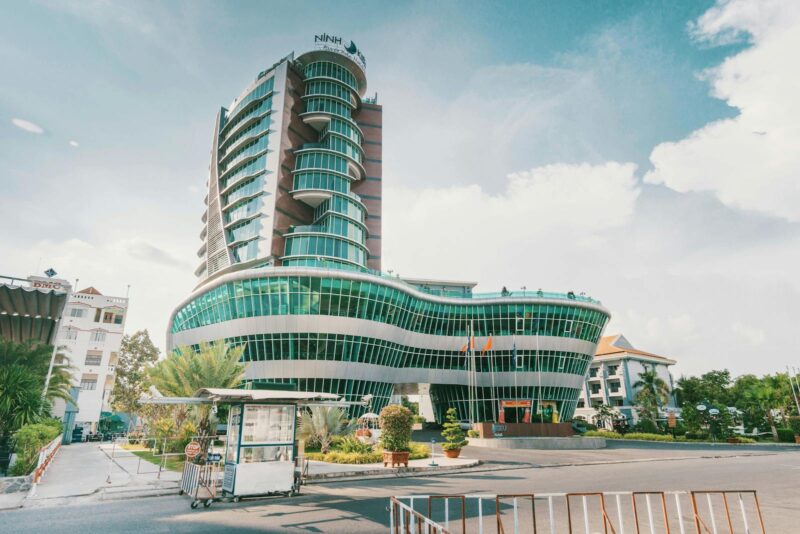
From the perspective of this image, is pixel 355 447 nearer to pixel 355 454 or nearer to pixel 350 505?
pixel 355 454

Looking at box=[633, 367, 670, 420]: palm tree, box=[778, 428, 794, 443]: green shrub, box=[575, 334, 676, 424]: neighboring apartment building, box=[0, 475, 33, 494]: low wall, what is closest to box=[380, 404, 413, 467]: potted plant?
box=[0, 475, 33, 494]: low wall

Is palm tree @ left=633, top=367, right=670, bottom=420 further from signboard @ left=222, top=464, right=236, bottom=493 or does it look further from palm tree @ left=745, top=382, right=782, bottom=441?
signboard @ left=222, top=464, right=236, bottom=493

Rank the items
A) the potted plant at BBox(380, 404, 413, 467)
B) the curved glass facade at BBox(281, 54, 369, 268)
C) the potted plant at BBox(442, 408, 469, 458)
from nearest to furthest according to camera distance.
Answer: the potted plant at BBox(380, 404, 413, 467), the potted plant at BBox(442, 408, 469, 458), the curved glass facade at BBox(281, 54, 369, 268)

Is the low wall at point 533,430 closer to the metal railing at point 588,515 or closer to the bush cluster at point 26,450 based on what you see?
the metal railing at point 588,515

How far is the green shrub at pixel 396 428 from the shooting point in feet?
73.7

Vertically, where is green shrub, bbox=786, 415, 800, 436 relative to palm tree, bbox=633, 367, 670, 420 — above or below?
below

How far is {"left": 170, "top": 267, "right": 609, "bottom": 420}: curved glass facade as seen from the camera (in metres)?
45.8

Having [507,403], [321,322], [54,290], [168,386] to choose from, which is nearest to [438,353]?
[507,403]

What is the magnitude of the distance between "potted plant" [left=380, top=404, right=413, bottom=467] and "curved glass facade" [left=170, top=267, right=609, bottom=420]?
22652 mm

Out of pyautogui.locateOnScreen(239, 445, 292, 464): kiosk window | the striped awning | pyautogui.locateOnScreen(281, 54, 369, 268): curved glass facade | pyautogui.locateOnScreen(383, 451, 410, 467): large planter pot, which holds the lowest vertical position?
pyautogui.locateOnScreen(383, 451, 410, 467): large planter pot

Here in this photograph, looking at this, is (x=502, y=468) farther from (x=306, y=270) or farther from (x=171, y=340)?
(x=171, y=340)

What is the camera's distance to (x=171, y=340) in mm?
62312

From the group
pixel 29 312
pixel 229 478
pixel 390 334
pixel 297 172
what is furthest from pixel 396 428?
pixel 297 172

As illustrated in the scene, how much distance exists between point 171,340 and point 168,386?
39606 mm
